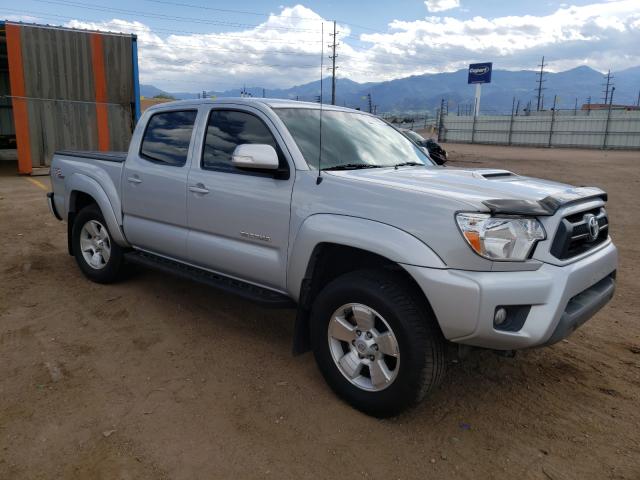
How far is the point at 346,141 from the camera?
3.91m

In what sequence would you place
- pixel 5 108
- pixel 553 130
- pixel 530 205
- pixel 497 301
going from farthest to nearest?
pixel 553 130
pixel 5 108
pixel 530 205
pixel 497 301

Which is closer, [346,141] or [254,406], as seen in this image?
[254,406]

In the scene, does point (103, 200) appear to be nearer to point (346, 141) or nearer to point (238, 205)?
point (238, 205)

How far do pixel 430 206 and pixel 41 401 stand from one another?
2.68 metres

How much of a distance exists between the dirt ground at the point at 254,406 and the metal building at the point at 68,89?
447 inches

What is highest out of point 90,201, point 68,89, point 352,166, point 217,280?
point 68,89

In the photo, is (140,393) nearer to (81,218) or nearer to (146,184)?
(146,184)

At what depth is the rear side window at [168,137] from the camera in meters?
4.36

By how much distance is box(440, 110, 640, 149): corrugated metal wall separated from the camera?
36.3 metres

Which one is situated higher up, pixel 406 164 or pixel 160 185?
pixel 406 164

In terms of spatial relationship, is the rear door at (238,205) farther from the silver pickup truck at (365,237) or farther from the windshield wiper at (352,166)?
the windshield wiper at (352,166)

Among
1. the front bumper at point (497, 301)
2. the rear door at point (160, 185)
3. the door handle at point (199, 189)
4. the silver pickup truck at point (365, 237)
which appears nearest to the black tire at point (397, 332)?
the silver pickup truck at point (365, 237)

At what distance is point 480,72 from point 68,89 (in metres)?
67.3

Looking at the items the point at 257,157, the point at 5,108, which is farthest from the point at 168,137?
the point at 5,108
